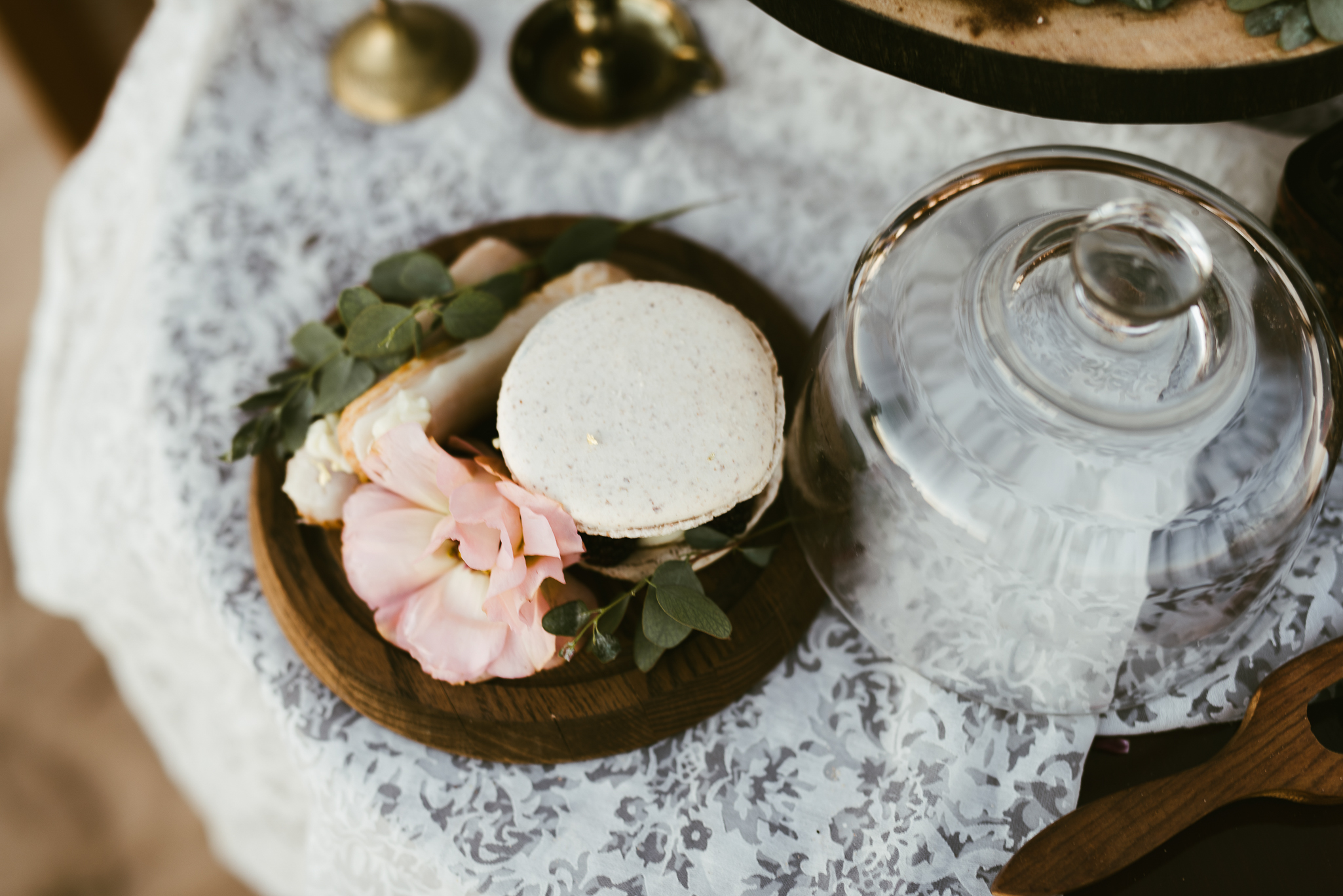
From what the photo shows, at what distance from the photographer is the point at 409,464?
0.39 m

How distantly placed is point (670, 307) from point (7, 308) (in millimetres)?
1188

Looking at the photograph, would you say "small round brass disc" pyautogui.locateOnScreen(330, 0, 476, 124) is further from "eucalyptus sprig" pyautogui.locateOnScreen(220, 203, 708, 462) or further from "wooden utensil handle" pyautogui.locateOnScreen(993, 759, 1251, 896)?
"wooden utensil handle" pyautogui.locateOnScreen(993, 759, 1251, 896)

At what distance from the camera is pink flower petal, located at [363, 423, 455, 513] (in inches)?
15.3

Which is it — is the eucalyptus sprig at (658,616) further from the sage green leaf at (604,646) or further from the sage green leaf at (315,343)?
the sage green leaf at (315,343)

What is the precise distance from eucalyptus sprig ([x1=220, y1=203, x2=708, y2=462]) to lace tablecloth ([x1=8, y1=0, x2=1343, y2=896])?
78 millimetres

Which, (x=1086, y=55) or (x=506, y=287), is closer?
(x=1086, y=55)

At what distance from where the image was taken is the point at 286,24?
2.23 ft

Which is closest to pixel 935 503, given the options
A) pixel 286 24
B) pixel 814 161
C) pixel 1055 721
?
pixel 1055 721

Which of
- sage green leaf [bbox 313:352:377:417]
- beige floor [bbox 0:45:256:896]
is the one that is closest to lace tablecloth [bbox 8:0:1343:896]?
sage green leaf [bbox 313:352:377:417]

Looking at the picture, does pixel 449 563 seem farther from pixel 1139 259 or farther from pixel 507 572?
pixel 1139 259

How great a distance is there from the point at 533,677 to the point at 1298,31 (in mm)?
386

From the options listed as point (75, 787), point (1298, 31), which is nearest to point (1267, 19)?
point (1298, 31)

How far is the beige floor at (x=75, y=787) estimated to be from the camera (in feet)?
3.17

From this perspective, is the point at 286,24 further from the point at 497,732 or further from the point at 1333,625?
the point at 1333,625
